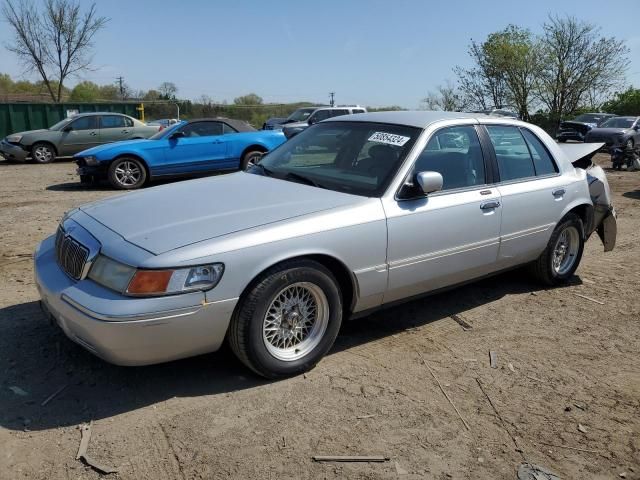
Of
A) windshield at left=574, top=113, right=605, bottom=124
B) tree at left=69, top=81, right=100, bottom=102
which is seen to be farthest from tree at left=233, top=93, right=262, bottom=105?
windshield at left=574, top=113, right=605, bottom=124

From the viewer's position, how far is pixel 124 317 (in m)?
2.89

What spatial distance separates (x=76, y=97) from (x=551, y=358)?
50.3 m

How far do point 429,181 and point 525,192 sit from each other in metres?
1.37

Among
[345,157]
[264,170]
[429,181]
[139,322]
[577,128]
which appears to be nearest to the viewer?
[139,322]

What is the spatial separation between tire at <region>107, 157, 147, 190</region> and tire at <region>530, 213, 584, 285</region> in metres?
8.11

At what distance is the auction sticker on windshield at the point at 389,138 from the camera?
162 inches

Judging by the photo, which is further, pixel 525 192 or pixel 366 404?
pixel 525 192

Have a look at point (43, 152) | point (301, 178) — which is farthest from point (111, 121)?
point (301, 178)

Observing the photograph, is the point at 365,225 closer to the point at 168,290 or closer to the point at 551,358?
the point at 168,290

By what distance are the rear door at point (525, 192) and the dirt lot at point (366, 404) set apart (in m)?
0.58

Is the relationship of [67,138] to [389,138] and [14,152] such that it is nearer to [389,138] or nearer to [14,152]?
[14,152]

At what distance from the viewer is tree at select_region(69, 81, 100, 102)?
151 feet

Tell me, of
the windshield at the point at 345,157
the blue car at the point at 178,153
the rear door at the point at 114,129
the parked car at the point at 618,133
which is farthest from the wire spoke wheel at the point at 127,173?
the parked car at the point at 618,133

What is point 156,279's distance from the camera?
296cm
